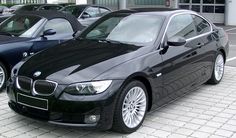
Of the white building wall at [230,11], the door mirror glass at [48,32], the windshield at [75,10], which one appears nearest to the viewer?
the door mirror glass at [48,32]

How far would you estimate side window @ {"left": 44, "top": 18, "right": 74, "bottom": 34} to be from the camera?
7929mm

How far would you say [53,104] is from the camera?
4430 millimetres

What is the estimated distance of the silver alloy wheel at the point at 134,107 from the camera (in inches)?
187

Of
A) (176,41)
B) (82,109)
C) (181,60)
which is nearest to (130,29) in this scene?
(176,41)

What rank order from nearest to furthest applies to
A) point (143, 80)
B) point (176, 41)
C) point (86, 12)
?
point (143, 80) → point (176, 41) → point (86, 12)

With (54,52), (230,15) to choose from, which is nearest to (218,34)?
(54,52)

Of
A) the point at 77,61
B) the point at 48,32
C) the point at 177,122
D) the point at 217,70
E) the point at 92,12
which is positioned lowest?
the point at 177,122

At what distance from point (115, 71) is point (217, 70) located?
11.2 ft

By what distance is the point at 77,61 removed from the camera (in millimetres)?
4883

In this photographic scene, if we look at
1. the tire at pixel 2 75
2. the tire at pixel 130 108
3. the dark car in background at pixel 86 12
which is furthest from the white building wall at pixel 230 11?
the tire at pixel 130 108

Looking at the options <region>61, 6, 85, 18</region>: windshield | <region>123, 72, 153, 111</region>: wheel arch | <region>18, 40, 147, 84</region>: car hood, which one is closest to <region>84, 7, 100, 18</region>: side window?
<region>61, 6, 85, 18</region>: windshield

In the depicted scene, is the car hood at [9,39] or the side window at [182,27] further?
the car hood at [9,39]

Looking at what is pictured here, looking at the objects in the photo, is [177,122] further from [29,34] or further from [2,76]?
[29,34]

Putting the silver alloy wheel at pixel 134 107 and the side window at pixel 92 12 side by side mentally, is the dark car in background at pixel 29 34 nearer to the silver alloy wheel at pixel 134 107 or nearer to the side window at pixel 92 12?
the silver alloy wheel at pixel 134 107
